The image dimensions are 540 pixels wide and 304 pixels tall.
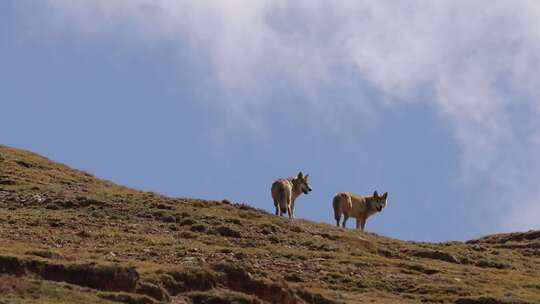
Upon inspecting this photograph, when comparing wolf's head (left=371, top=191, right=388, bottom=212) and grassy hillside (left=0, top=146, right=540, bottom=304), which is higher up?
wolf's head (left=371, top=191, right=388, bottom=212)

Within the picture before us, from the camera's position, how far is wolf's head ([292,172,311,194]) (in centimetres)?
5853

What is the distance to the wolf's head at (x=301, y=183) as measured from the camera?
5853cm

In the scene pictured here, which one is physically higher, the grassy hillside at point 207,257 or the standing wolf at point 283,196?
the standing wolf at point 283,196

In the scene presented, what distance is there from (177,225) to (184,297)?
55.0 feet

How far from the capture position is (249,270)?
113 ft

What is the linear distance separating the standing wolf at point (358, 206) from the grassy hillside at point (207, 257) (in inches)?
177

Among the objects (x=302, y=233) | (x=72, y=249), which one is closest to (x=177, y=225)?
(x=302, y=233)

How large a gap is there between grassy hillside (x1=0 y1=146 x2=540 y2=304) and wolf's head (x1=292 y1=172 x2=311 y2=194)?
4.92m

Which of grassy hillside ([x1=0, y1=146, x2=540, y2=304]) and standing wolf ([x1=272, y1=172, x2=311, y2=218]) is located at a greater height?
standing wolf ([x1=272, y1=172, x2=311, y2=218])

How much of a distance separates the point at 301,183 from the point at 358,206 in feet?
10.0

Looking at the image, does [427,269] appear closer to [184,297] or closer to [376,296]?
[376,296]

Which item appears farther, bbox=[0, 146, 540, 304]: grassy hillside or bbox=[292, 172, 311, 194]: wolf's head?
bbox=[292, 172, 311, 194]: wolf's head

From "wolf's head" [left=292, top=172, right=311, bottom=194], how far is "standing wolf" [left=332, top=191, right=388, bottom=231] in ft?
4.36

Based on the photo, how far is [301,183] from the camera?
58688 mm
